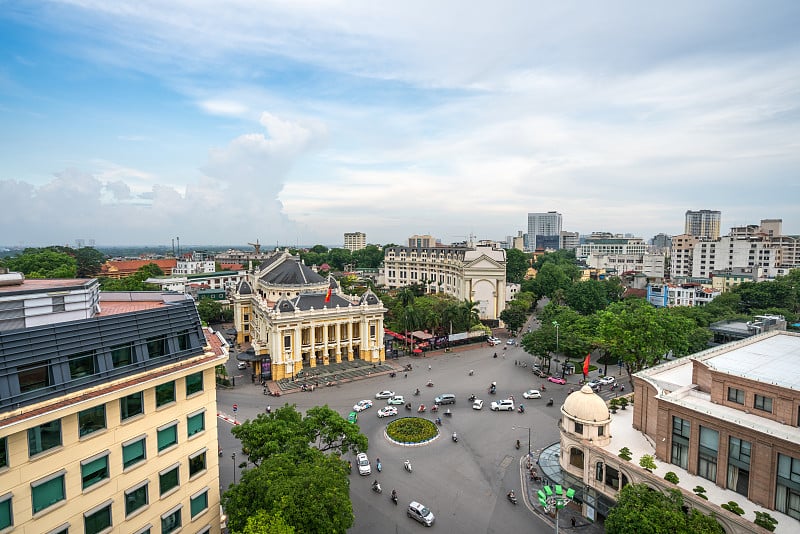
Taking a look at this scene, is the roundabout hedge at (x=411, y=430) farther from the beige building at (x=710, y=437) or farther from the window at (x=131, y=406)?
the window at (x=131, y=406)

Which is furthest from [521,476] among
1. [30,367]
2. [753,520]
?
[30,367]

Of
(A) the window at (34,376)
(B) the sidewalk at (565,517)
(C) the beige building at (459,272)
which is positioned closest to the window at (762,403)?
(B) the sidewalk at (565,517)

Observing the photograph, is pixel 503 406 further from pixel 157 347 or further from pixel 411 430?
pixel 157 347

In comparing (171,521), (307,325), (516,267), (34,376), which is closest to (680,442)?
(171,521)

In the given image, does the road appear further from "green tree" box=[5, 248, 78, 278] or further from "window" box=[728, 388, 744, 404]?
"green tree" box=[5, 248, 78, 278]

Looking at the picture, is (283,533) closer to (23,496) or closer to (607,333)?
(23,496)

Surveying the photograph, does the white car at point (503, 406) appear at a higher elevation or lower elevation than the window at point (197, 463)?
lower
